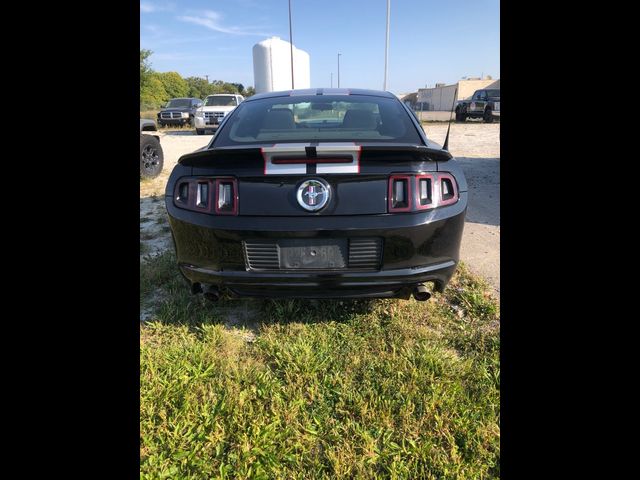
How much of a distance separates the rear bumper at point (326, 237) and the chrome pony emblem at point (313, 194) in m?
0.07

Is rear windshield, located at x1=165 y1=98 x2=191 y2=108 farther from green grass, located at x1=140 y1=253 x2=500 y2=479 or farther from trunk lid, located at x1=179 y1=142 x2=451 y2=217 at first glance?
trunk lid, located at x1=179 y1=142 x2=451 y2=217

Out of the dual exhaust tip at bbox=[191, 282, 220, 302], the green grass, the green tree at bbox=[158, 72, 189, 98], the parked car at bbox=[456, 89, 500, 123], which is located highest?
the green tree at bbox=[158, 72, 189, 98]

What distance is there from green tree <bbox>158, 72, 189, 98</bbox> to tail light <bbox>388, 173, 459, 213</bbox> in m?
61.9

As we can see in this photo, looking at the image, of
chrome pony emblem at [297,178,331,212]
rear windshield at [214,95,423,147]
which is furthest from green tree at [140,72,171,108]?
chrome pony emblem at [297,178,331,212]

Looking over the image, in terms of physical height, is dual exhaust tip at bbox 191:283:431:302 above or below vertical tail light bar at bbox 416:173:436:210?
below

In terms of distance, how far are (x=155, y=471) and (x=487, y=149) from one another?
11.6 meters

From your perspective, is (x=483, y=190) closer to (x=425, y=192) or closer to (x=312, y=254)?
(x=425, y=192)

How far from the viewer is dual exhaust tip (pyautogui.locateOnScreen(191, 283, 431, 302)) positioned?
6.72 ft
